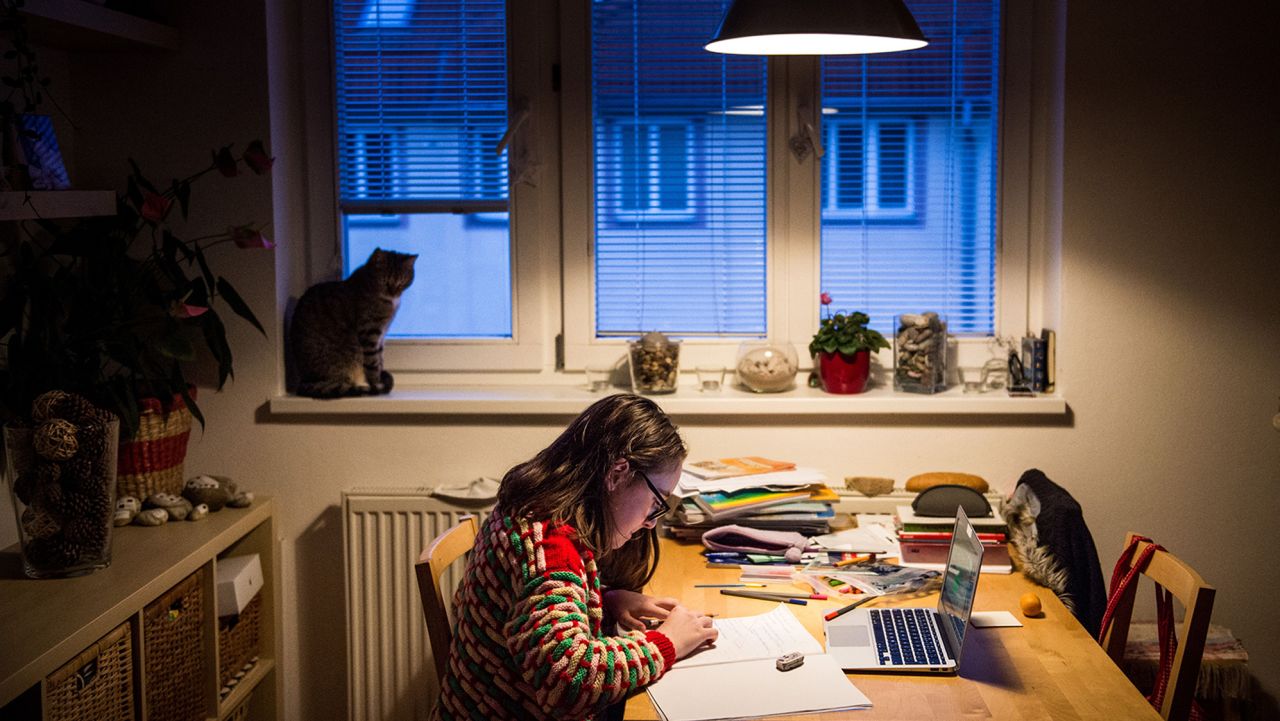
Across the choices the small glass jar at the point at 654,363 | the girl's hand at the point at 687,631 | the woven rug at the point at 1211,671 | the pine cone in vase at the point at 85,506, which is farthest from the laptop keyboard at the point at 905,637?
the pine cone in vase at the point at 85,506

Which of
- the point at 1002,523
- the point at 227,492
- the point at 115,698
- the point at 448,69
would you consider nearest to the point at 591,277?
the point at 448,69

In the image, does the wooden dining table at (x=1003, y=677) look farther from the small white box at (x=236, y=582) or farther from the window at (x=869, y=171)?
the window at (x=869, y=171)

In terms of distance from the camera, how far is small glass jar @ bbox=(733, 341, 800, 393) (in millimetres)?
3076

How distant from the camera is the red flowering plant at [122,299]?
2.55 meters

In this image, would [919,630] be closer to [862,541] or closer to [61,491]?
[862,541]

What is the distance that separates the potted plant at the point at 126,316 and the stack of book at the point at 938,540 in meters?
1.63

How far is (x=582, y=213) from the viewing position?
3211 millimetres

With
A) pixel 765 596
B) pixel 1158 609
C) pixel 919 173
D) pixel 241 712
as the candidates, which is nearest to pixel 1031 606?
pixel 1158 609

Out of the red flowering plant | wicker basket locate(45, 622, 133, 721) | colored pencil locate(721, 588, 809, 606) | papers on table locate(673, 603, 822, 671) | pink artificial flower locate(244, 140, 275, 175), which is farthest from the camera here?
pink artificial flower locate(244, 140, 275, 175)

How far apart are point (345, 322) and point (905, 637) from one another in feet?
5.63

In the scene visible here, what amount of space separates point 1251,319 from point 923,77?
103 centimetres

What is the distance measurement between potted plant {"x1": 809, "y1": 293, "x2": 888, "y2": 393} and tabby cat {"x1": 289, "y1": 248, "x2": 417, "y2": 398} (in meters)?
1.09

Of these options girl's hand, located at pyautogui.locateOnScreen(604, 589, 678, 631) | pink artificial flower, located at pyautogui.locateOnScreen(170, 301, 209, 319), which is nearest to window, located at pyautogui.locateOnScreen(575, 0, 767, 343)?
pink artificial flower, located at pyautogui.locateOnScreen(170, 301, 209, 319)

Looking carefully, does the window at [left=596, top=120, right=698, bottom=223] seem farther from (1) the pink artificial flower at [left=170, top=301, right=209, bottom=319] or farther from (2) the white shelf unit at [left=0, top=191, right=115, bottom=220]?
(2) the white shelf unit at [left=0, top=191, right=115, bottom=220]
